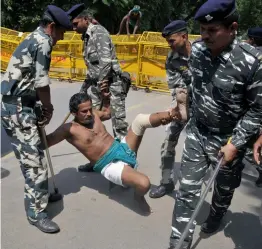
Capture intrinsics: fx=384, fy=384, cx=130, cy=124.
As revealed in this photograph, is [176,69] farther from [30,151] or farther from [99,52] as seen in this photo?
[30,151]

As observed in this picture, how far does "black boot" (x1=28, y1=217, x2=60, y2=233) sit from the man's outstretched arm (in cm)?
71

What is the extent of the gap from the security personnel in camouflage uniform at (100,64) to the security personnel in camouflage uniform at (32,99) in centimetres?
114

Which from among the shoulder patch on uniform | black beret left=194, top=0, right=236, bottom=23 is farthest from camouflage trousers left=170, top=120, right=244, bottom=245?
black beret left=194, top=0, right=236, bottom=23

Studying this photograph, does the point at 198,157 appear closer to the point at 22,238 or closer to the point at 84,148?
the point at 84,148

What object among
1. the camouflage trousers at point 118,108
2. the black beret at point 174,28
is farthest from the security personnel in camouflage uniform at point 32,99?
the camouflage trousers at point 118,108

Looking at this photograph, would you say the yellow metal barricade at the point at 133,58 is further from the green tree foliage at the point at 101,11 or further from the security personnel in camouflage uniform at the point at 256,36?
the green tree foliage at the point at 101,11

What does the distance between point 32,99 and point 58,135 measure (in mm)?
507

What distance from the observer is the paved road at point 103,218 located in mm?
3188

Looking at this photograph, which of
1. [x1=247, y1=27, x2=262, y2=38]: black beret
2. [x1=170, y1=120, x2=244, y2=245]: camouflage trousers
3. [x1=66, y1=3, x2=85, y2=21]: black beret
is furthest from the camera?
[x1=247, y1=27, x2=262, y2=38]: black beret

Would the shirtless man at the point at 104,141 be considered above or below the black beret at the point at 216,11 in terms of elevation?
below

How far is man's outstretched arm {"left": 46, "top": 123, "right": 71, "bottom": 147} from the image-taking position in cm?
360

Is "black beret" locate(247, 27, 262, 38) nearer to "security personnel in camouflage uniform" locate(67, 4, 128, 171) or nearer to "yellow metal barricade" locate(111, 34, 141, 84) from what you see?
"security personnel in camouflage uniform" locate(67, 4, 128, 171)

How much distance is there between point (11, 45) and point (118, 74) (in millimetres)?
7931

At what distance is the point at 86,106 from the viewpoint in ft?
12.3
